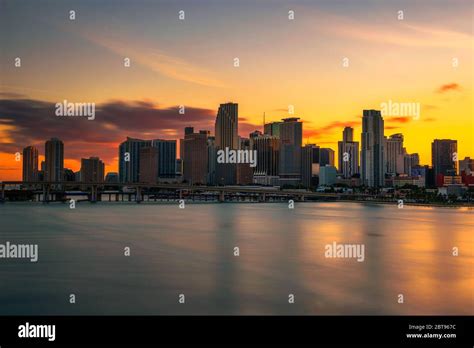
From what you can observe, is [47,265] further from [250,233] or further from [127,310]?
[250,233]

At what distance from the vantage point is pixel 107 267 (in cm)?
2952

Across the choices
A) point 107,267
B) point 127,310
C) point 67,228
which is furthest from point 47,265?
point 67,228

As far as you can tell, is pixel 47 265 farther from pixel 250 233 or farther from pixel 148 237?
pixel 250 233
